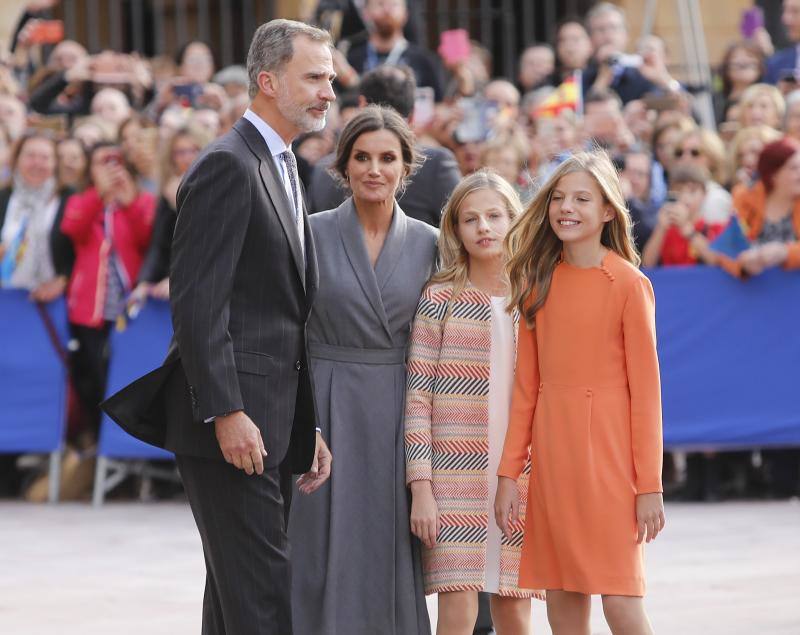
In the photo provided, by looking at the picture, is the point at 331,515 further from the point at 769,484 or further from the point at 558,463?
the point at 769,484

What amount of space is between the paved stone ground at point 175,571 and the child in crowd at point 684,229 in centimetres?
145

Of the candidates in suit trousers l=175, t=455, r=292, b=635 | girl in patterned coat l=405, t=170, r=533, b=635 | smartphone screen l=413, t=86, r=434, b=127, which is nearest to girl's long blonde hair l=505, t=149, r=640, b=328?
girl in patterned coat l=405, t=170, r=533, b=635

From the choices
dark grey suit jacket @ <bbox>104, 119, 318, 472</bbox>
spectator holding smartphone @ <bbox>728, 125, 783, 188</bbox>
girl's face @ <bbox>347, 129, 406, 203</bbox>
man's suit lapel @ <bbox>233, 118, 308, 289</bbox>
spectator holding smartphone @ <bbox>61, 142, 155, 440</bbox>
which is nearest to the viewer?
dark grey suit jacket @ <bbox>104, 119, 318, 472</bbox>

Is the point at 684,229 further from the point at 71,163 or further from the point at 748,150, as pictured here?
the point at 71,163

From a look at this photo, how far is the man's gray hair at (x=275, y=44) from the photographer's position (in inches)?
174

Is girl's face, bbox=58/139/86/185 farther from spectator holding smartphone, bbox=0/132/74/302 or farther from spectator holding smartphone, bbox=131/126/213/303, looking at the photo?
spectator holding smartphone, bbox=131/126/213/303

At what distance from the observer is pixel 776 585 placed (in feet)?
22.5

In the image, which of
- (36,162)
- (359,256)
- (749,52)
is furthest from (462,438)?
(749,52)

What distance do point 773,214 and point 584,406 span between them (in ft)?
16.0

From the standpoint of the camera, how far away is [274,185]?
438 centimetres

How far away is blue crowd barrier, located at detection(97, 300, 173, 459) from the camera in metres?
9.53

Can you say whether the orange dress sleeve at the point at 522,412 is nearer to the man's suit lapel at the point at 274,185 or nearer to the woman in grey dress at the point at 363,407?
the woman in grey dress at the point at 363,407

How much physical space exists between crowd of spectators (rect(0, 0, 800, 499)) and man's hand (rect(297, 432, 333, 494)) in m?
3.70

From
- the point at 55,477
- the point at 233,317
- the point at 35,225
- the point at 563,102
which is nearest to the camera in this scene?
the point at 233,317
